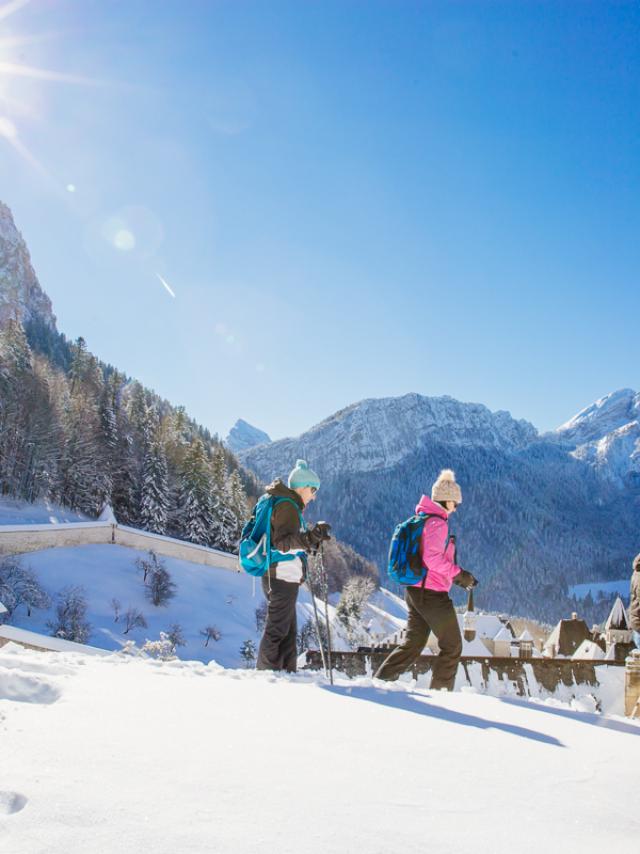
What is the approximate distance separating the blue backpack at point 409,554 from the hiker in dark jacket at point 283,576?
68cm

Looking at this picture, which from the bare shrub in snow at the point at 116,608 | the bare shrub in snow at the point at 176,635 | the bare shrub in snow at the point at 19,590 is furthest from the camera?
the bare shrub in snow at the point at 116,608

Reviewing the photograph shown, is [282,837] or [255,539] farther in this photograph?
[255,539]

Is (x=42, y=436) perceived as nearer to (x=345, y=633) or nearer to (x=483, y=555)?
(x=345, y=633)

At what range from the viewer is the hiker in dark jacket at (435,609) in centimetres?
522

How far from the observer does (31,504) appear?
150 feet

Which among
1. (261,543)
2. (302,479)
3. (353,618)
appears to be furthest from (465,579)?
(353,618)

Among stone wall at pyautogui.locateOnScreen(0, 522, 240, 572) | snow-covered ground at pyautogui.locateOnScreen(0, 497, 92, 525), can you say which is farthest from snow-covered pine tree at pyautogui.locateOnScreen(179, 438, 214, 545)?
snow-covered ground at pyautogui.locateOnScreen(0, 497, 92, 525)

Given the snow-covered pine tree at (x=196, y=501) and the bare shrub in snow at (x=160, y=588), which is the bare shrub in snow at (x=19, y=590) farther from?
the snow-covered pine tree at (x=196, y=501)

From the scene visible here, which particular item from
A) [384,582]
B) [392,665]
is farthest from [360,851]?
[384,582]

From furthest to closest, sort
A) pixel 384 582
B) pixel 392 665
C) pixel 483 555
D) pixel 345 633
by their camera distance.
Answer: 1. pixel 483 555
2. pixel 384 582
3. pixel 345 633
4. pixel 392 665

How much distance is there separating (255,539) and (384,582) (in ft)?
490

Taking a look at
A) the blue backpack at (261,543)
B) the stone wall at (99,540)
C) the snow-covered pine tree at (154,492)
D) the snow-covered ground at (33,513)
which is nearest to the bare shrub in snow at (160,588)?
the stone wall at (99,540)

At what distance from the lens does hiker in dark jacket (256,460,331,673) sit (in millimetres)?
5398

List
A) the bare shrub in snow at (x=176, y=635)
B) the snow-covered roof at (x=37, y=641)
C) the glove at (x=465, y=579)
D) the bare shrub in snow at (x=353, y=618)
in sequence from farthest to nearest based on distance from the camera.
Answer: the bare shrub in snow at (x=353, y=618), the bare shrub in snow at (x=176, y=635), the snow-covered roof at (x=37, y=641), the glove at (x=465, y=579)
